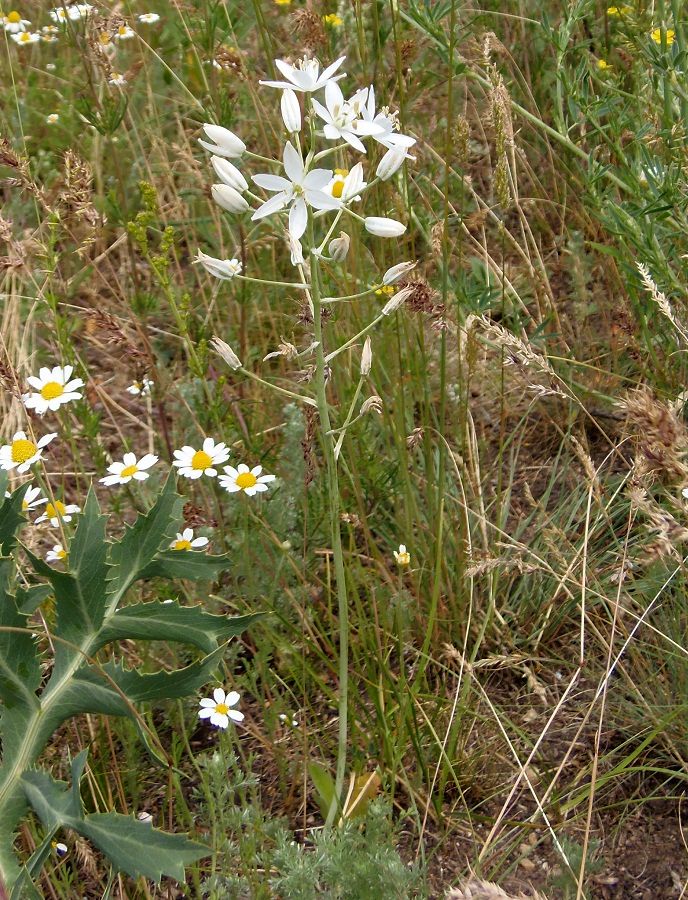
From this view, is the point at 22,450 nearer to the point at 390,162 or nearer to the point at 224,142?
the point at 224,142

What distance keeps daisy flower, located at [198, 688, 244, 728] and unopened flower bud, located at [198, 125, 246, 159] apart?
94cm

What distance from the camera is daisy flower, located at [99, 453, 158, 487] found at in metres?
2.01

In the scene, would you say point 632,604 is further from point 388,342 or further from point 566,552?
point 388,342

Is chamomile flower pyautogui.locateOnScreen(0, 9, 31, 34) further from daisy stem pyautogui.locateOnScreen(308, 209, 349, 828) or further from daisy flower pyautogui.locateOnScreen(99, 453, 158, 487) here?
daisy stem pyautogui.locateOnScreen(308, 209, 349, 828)

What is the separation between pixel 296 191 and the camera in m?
1.36

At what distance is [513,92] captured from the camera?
10.4 ft

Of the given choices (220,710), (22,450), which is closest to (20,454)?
(22,450)

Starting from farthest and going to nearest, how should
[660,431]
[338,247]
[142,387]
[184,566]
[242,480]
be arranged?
[142,387], [242,480], [184,566], [338,247], [660,431]

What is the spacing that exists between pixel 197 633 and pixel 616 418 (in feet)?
5.11

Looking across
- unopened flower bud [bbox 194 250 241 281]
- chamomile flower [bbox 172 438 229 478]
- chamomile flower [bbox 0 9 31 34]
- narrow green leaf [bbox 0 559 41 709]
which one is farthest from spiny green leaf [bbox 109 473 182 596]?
chamomile flower [bbox 0 9 31 34]

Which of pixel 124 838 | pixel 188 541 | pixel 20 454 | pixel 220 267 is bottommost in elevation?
pixel 124 838

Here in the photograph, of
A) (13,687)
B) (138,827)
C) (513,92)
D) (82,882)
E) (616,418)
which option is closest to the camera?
(138,827)

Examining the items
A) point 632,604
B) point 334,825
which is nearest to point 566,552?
point 632,604

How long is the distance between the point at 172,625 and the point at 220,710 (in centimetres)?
18
